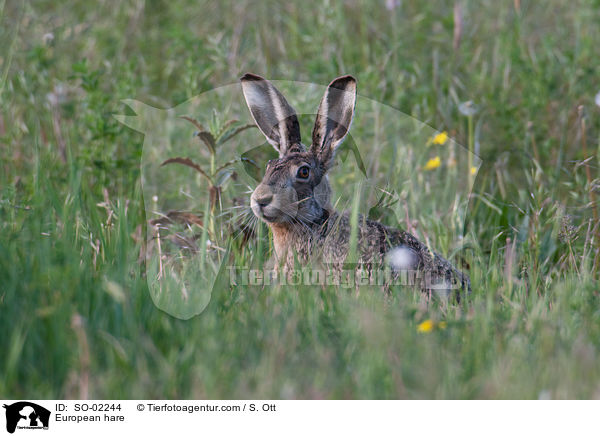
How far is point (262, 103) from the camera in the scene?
355 centimetres

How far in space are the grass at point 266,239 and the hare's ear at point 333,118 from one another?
679 mm

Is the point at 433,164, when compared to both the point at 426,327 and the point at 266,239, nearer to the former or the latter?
the point at 266,239

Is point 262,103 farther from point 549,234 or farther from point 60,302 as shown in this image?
point 549,234

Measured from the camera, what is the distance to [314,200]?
11.9ft

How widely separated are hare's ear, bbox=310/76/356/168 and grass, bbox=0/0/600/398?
2.23 feet

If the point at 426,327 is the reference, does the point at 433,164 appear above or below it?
above

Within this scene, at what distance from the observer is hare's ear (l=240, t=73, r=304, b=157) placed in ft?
11.5

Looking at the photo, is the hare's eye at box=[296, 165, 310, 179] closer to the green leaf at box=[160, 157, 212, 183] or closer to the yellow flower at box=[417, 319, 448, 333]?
the green leaf at box=[160, 157, 212, 183]
